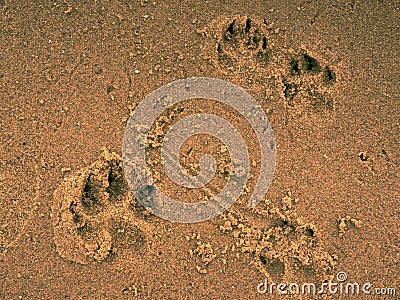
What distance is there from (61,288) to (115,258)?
0.30m

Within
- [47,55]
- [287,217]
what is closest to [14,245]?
[47,55]

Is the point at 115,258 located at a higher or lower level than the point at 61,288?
higher

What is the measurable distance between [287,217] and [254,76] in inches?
28.0

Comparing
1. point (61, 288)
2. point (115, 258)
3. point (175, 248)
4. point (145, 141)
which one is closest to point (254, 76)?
point (145, 141)

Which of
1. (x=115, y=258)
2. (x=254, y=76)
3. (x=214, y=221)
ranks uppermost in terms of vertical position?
(x=254, y=76)

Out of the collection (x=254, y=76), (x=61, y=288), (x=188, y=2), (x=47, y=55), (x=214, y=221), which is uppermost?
(x=188, y=2)

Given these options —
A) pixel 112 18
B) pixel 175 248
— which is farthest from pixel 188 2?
pixel 175 248

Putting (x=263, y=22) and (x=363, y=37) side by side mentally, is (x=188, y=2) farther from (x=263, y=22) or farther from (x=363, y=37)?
(x=363, y=37)

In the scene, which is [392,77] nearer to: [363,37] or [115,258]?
[363,37]

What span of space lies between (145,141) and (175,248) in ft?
1.78

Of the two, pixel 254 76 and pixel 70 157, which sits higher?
pixel 254 76

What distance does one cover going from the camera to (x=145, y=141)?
213 centimetres

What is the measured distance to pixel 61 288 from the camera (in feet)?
6.97

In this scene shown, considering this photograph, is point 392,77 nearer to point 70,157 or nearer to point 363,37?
point 363,37
